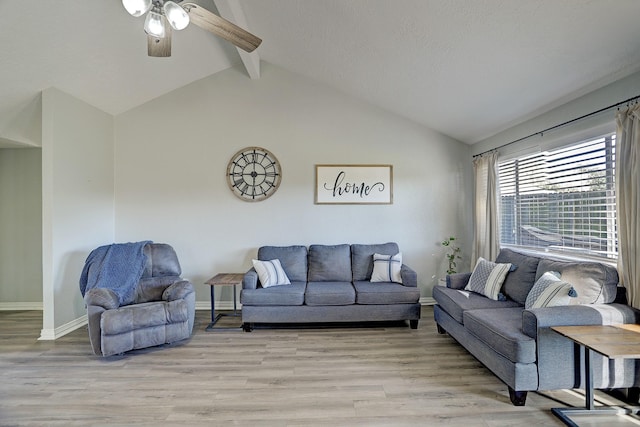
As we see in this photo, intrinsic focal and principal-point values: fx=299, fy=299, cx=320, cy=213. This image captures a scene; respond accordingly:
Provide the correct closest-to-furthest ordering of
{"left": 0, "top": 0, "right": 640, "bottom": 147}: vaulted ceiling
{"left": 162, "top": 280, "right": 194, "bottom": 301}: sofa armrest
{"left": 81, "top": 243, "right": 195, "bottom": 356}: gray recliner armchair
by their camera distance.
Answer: {"left": 0, "top": 0, "right": 640, "bottom": 147}: vaulted ceiling, {"left": 81, "top": 243, "right": 195, "bottom": 356}: gray recliner armchair, {"left": 162, "top": 280, "right": 194, "bottom": 301}: sofa armrest

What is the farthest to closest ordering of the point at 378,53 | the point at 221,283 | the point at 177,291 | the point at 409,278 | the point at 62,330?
the point at 409,278 → the point at 221,283 → the point at 62,330 → the point at 177,291 → the point at 378,53

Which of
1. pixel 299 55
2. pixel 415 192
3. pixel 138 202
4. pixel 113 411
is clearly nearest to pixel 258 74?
pixel 299 55

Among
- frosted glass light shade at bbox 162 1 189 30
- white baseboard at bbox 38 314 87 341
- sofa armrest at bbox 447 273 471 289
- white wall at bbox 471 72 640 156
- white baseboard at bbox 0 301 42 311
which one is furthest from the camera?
white baseboard at bbox 0 301 42 311

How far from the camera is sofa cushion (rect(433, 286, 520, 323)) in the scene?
2.91 m

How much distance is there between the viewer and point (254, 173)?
444 cm

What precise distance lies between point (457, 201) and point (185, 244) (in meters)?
4.17

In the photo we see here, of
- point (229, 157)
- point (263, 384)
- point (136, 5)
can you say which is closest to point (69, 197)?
point (229, 157)

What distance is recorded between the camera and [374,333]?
11.5 feet

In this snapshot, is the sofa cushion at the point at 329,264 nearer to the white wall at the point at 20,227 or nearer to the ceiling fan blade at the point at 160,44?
the ceiling fan blade at the point at 160,44

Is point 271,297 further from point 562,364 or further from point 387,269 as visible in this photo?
point 562,364

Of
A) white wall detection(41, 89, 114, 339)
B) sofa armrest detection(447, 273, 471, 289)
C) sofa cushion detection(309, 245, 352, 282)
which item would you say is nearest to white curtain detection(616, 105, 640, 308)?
sofa armrest detection(447, 273, 471, 289)

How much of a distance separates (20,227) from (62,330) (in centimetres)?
203

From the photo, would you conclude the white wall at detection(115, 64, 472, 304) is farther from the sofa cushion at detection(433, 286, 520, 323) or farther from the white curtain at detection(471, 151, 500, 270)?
the sofa cushion at detection(433, 286, 520, 323)

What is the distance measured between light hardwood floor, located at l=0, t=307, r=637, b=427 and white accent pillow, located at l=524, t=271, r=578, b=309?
69 cm
